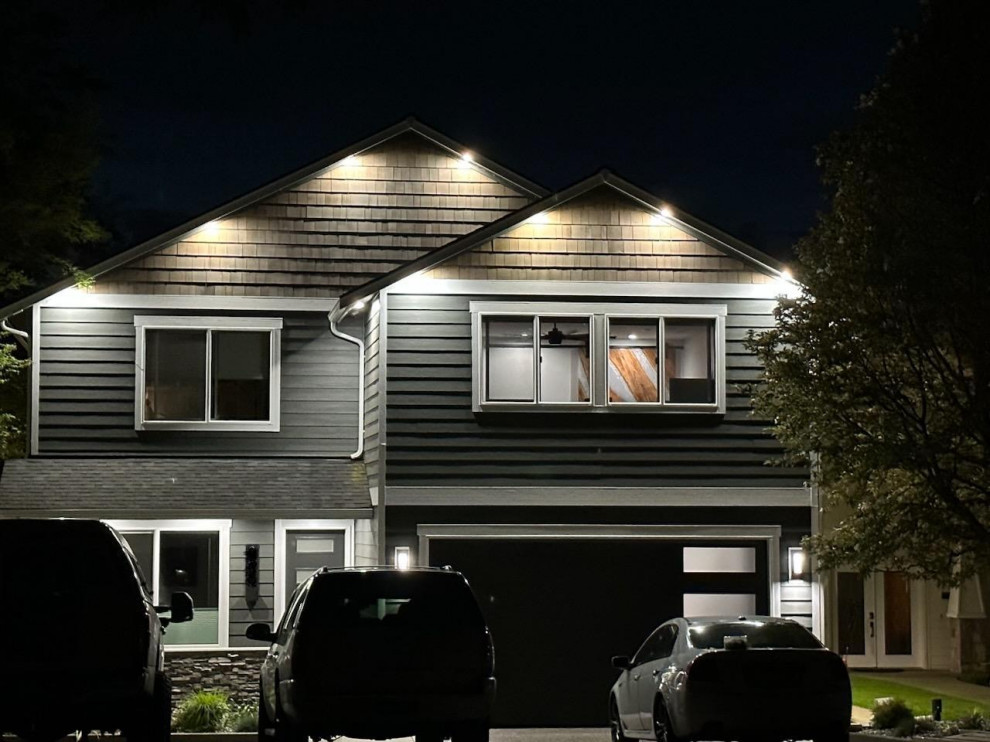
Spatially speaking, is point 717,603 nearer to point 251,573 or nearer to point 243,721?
point 251,573

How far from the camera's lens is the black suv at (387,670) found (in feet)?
44.9

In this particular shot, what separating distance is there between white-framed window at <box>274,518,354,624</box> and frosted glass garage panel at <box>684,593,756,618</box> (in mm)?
4929

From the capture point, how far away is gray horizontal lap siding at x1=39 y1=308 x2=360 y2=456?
80.0ft

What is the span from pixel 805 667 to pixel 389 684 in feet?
14.7

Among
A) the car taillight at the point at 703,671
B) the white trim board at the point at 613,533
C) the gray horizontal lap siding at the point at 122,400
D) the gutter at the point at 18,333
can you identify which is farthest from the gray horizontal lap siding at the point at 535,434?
the car taillight at the point at 703,671


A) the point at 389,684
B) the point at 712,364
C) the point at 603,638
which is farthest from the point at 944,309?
the point at 389,684

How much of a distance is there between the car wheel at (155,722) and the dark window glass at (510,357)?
10.4 m

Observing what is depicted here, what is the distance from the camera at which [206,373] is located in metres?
24.6

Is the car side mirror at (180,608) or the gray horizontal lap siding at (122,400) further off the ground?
the gray horizontal lap siding at (122,400)

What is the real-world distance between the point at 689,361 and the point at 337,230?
6342mm

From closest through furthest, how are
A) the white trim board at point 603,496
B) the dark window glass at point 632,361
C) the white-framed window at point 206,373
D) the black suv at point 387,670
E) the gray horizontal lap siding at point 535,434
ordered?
the black suv at point 387,670 < the white trim board at point 603,496 < the gray horizontal lap siding at point 535,434 < the dark window glass at point 632,361 < the white-framed window at point 206,373

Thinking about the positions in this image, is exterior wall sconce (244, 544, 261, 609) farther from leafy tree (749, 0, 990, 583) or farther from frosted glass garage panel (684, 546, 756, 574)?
leafy tree (749, 0, 990, 583)

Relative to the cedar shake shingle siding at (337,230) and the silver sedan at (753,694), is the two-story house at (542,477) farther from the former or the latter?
the silver sedan at (753,694)

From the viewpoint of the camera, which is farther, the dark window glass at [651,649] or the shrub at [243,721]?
Answer: the shrub at [243,721]
